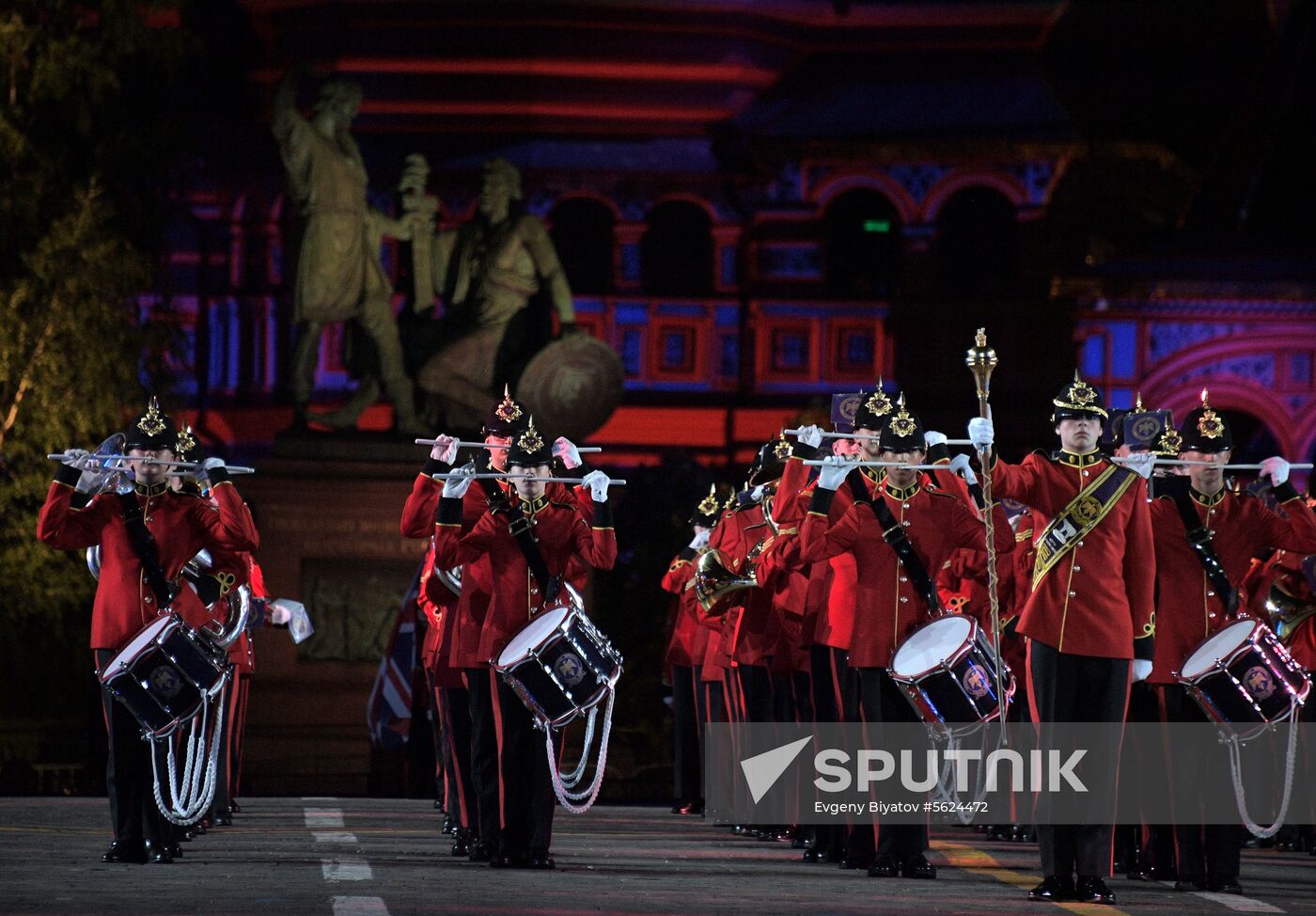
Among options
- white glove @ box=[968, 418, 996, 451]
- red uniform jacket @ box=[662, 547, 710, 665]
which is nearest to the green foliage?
red uniform jacket @ box=[662, 547, 710, 665]

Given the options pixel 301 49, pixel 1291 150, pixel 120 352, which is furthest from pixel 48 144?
pixel 1291 150

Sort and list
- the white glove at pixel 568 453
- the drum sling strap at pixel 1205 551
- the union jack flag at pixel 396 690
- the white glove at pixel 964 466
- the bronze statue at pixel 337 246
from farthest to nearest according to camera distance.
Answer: the bronze statue at pixel 337 246 → the union jack flag at pixel 396 690 → the white glove at pixel 568 453 → the white glove at pixel 964 466 → the drum sling strap at pixel 1205 551

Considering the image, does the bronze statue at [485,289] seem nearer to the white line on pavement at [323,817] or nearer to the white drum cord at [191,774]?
the white line on pavement at [323,817]

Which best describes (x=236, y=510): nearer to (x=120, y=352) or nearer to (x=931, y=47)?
(x=120, y=352)

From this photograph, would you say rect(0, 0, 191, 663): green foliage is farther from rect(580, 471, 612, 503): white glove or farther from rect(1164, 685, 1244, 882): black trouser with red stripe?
rect(1164, 685, 1244, 882): black trouser with red stripe

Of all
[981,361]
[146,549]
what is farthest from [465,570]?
[981,361]

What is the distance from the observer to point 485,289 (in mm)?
26234

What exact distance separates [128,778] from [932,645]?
3.71 metres

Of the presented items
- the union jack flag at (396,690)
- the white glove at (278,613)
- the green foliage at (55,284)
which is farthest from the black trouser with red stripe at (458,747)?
the green foliage at (55,284)

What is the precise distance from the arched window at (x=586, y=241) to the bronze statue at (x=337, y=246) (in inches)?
303

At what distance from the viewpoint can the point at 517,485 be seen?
44.9 ft

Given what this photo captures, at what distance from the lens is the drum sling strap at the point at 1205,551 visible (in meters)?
13.4

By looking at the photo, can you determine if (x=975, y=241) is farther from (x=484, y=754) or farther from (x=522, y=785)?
(x=522, y=785)

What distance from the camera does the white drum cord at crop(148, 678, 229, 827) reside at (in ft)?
43.7
